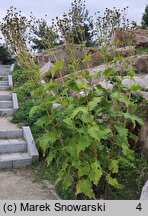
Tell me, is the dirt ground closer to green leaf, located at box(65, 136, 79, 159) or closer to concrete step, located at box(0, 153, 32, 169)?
concrete step, located at box(0, 153, 32, 169)

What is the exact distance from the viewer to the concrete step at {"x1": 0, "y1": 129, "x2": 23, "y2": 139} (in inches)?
249

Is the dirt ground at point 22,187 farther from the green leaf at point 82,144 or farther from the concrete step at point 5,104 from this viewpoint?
the concrete step at point 5,104

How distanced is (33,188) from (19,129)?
85.3 inches

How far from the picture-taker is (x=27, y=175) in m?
5.11

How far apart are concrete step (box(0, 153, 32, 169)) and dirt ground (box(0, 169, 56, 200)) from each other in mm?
149

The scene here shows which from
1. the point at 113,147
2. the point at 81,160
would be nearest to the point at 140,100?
the point at 113,147

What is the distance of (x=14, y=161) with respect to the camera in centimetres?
542

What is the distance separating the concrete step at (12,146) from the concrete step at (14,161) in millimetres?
215

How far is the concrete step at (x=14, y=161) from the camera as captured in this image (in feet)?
17.6

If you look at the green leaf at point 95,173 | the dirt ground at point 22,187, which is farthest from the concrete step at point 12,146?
the green leaf at point 95,173

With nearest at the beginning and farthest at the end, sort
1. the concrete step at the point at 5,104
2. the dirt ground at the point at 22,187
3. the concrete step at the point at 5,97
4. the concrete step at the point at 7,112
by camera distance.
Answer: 1. the dirt ground at the point at 22,187
2. the concrete step at the point at 7,112
3. the concrete step at the point at 5,104
4. the concrete step at the point at 5,97

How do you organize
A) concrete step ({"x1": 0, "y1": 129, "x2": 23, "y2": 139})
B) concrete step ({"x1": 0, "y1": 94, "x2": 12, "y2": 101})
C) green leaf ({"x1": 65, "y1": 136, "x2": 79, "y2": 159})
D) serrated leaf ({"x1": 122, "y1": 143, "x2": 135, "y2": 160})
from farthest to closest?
concrete step ({"x1": 0, "y1": 94, "x2": 12, "y2": 101}) → concrete step ({"x1": 0, "y1": 129, "x2": 23, "y2": 139}) → serrated leaf ({"x1": 122, "y1": 143, "x2": 135, "y2": 160}) → green leaf ({"x1": 65, "y1": 136, "x2": 79, "y2": 159})

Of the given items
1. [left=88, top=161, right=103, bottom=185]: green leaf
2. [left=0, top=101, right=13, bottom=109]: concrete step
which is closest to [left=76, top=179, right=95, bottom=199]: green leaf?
[left=88, top=161, right=103, bottom=185]: green leaf

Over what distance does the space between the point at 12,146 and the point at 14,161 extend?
1.71 feet
